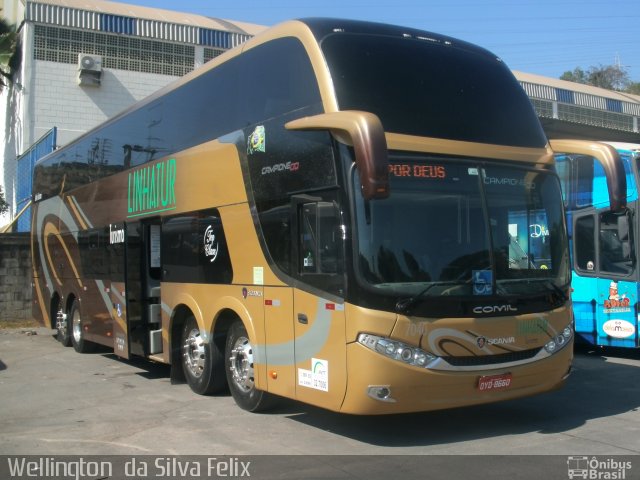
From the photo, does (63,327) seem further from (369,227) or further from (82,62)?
(82,62)

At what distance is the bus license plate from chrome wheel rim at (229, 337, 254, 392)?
9.21 feet

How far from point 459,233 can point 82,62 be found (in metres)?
23.2

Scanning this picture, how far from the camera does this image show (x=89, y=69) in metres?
26.8

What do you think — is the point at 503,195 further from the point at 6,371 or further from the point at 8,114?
the point at 8,114

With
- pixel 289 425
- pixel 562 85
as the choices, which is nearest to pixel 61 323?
pixel 289 425

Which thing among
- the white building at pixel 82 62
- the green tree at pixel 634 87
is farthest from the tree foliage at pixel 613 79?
the white building at pixel 82 62

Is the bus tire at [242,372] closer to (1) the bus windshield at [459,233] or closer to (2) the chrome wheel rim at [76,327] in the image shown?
(1) the bus windshield at [459,233]

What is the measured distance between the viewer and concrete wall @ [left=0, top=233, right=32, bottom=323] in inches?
736

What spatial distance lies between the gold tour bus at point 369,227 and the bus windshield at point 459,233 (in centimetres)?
2

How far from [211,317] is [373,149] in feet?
13.4

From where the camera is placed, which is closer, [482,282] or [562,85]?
[482,282]

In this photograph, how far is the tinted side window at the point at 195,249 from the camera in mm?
8894

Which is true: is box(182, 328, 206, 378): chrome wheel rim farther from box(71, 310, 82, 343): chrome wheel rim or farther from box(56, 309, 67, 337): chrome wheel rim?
box(56, 309, 67, 337): chrome wheel rim

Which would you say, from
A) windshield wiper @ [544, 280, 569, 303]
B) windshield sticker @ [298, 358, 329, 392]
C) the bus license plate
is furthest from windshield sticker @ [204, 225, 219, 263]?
windshield wiper @ [544, 280, 569, 303]
